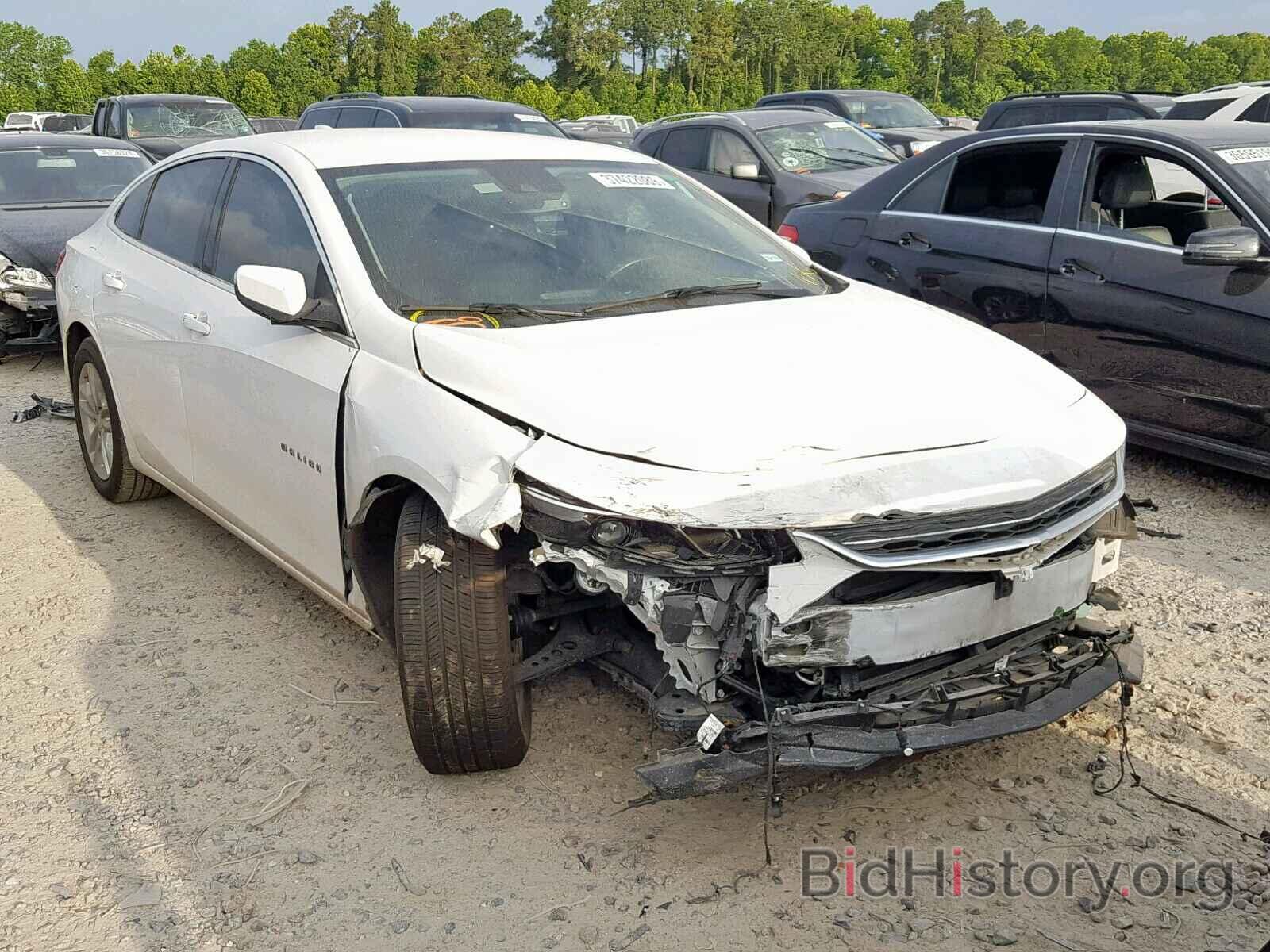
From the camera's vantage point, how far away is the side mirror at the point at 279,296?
369 centimetres

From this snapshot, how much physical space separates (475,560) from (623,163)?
6.81 ft

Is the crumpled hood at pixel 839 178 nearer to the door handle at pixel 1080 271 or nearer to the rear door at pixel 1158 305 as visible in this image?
the rear door at pixel 1158 305

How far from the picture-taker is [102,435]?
571 centimetres

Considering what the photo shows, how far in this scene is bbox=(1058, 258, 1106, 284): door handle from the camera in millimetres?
5824

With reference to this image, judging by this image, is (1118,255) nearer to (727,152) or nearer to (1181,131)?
(1181,131)

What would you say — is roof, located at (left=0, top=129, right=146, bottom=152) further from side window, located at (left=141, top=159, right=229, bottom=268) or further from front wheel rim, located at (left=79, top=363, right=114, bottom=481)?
side window, located at (left=141, top=159, right=229, bottom=268)

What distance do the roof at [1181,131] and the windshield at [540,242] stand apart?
236 cm

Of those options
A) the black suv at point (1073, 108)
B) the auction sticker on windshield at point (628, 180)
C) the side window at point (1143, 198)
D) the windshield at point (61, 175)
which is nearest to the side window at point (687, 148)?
the black suv at point (1073, 108)

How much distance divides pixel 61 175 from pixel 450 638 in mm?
8291

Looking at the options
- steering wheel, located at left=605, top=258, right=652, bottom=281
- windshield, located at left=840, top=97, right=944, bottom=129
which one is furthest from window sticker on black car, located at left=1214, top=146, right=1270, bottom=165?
windshield, located at left=840, top=97, right=944, bottom=129

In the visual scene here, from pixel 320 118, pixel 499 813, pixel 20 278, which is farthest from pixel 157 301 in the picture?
pixel 320 118

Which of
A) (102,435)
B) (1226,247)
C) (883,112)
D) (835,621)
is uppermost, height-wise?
(883,112)

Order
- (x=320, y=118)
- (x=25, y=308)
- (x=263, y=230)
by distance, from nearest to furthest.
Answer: (x=263, y=230)
(x=25, y=308)
(x=320, y=118)

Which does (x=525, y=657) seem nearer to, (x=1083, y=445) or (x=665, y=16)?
(x=1083, y=445)
